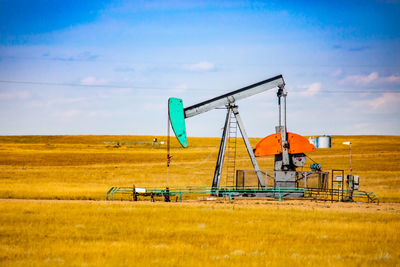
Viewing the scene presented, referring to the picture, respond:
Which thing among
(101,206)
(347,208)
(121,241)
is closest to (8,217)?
(101,206)

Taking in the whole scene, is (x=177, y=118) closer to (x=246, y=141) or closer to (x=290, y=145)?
(x=246, y=141)

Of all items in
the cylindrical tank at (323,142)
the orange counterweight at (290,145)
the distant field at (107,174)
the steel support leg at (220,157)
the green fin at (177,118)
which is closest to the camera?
the green fin at (177,118)

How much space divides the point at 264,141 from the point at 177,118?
16.4 ft

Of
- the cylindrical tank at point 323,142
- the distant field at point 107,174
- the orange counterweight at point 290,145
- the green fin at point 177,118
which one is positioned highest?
the cylindrical tank at point 323,142

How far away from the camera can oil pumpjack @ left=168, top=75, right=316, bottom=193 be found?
820 inches

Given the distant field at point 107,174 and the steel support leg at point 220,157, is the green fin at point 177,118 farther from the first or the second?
the distant field at point 107,174

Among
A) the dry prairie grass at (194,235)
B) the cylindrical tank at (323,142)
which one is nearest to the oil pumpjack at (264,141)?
the dry prairie grass at (194,235)

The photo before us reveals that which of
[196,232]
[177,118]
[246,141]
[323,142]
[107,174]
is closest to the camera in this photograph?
[196,232]

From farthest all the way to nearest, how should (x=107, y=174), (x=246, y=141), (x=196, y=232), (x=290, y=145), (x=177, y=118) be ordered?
(x=107, y=174) < (x=290, y=145) < (x=246, y=141) < (x=177, y=118) < (x=196, y=232)

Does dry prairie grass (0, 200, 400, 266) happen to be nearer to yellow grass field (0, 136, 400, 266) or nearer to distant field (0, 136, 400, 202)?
yellow grass field (0, 136, 400, 266)

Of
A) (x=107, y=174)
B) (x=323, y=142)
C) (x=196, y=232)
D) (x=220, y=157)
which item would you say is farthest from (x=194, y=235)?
(x=323, y=142)

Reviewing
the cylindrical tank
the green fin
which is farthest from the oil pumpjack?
the cylindrical tank

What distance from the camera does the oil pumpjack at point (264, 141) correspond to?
20.8 meters

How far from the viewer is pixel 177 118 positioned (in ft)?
67.4
